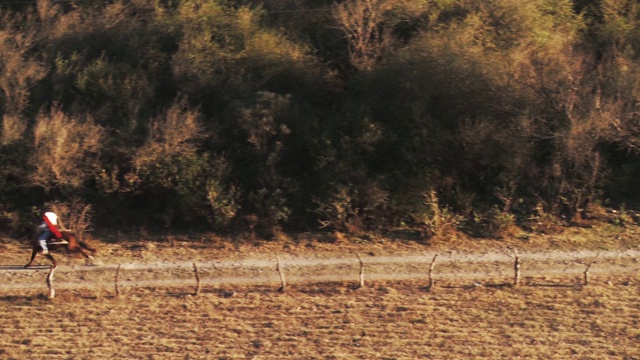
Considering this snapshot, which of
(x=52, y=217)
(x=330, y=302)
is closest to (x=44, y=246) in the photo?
(x=52, y=217)

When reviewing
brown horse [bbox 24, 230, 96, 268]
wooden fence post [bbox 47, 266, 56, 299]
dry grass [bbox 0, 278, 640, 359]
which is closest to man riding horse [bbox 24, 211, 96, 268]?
brown horse [bbox 24, 230, 96, 268]

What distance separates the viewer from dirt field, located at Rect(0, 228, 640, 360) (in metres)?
11.3

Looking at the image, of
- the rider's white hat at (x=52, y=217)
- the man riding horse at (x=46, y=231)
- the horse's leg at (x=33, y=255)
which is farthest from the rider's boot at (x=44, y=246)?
the rider's white hat at (x=52, y=217)

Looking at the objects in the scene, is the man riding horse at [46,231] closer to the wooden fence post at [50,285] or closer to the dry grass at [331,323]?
the wooden fence post at [50,285]

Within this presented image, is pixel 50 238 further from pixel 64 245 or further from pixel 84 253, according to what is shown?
pixel 84 253

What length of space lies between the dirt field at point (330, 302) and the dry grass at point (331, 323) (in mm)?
29

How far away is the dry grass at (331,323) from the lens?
36.8ft

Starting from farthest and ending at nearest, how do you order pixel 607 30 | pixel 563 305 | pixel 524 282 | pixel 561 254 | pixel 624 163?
pixel 607 30
pixel 624 163
pixel 561 254
pixel 524 282
pixel 563 305

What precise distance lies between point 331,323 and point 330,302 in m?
0.72

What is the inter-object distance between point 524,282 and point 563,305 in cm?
94

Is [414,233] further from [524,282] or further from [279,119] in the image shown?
[279,119]

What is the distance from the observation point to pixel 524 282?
43.7 ft

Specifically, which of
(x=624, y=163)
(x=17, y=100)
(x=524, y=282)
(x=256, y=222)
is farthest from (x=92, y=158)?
(x=624, y=163)

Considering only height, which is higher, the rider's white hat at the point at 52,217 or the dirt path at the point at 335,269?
the rider's white hat at the point at 52,217
